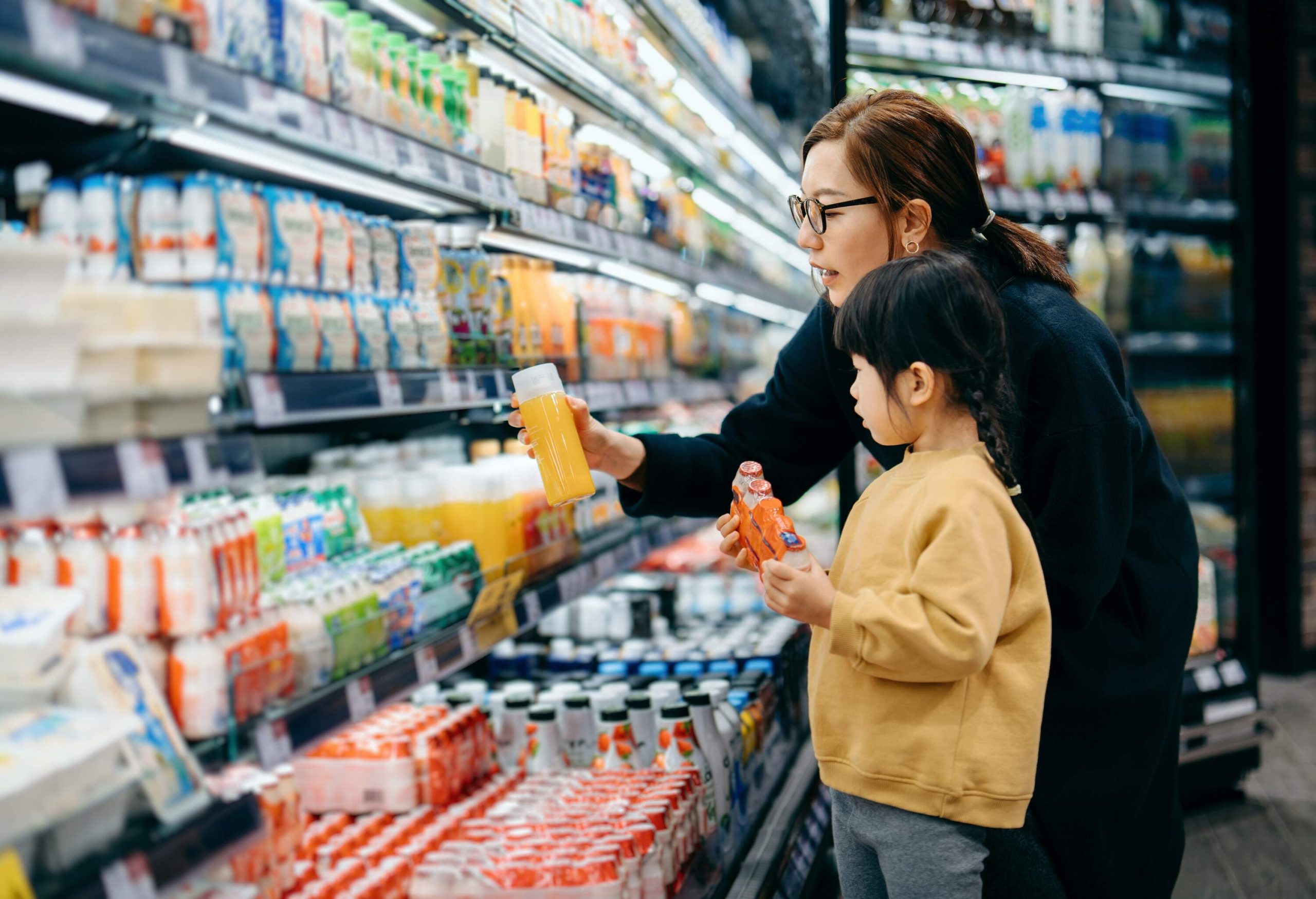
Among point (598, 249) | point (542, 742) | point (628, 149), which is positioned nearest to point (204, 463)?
point (542, 742)

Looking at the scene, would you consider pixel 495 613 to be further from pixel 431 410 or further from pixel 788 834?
pixel 788 834

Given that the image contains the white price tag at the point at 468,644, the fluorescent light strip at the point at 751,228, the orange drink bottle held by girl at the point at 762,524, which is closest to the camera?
the orange drink bottle held by girl at the point at 762,524

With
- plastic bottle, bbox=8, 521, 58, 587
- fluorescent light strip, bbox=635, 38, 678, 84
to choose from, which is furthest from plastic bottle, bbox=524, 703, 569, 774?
fluorescent light strip, bbox=635, 38, 678, 84

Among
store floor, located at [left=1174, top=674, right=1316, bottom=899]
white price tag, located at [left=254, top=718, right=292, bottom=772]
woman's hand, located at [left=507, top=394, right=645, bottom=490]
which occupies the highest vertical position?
woman's hand, located at [left=507, top=394, right=645, bottom=490]

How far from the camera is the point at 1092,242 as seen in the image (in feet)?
12.0

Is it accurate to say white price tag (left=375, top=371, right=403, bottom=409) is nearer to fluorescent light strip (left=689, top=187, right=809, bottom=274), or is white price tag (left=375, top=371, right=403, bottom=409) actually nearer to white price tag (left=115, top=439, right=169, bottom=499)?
white price tag (left=115, top=439, right=169, bottom=499)

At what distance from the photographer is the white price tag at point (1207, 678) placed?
3.47m

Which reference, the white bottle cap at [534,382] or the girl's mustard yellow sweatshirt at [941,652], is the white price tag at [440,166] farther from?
the girl's mustard yellow sweatshirt at [941,652]

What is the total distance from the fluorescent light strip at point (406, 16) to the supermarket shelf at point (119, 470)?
3.81 ft

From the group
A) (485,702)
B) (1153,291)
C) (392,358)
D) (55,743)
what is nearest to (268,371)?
(392,358)

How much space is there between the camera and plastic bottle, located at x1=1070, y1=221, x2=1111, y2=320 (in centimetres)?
362

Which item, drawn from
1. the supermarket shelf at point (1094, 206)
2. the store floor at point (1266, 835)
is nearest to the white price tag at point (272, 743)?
the store floor at point (1266, 835)

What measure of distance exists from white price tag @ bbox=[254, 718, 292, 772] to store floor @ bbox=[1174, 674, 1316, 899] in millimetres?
2517

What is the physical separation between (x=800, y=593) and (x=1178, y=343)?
9.65ft
